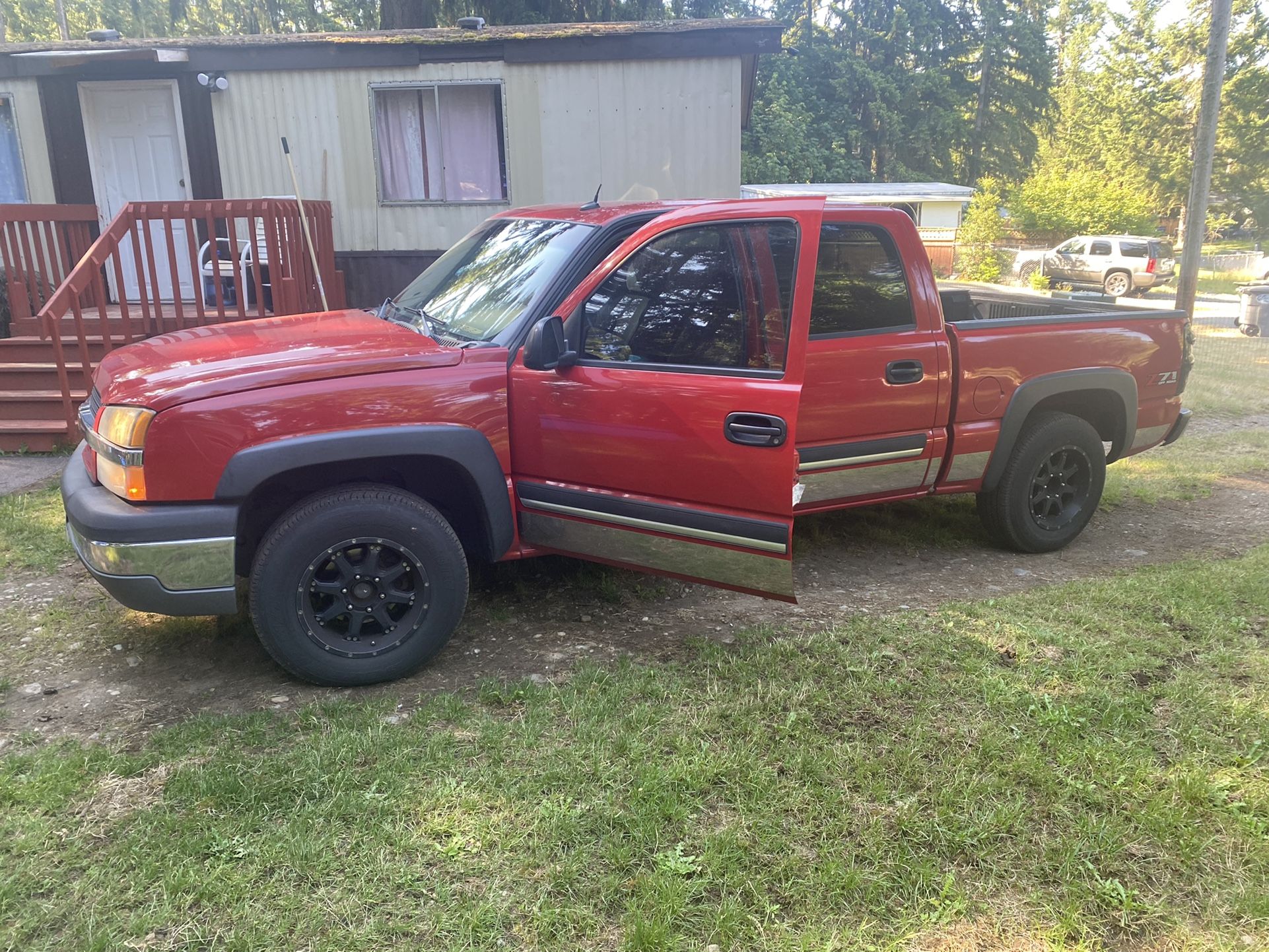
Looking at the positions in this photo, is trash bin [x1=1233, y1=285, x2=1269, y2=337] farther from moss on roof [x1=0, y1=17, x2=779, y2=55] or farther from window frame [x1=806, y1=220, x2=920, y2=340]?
window frame [x1=806, y1=220, x2=920, y2=340]

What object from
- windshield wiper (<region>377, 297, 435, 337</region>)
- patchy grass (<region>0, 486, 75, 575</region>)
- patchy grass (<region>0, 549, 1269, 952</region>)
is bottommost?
patchy grass (<region>0, 549, 1269, 952</region>)

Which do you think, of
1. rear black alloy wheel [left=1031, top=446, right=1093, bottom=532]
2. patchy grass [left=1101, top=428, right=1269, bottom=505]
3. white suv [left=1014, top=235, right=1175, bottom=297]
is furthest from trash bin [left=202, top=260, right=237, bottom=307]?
white suv [left=1014, top=235, right=1175, bottom=297]

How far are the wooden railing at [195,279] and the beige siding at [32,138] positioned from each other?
1457mm

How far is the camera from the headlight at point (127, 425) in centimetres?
324

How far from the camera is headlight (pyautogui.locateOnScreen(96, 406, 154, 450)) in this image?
3244 mm

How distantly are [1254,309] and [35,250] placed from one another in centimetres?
1868

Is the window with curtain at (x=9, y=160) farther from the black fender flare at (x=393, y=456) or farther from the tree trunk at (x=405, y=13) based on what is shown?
the black fender flare at (x=393, y=456)

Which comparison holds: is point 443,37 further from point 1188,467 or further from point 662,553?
point 1188,467

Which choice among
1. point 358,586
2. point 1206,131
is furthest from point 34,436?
point 1206,131

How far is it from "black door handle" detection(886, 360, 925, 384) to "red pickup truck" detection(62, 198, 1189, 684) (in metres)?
0.06

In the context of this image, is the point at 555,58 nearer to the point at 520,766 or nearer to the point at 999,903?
the point at 520,766

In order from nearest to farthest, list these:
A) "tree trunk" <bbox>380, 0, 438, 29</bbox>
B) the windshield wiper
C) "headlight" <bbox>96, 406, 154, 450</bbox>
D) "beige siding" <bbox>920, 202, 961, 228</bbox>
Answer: "headlight" <bbox>96, 406, 154, 450</bbox>, the windshield wiper, "tree trunk" <bbox>380, 0, 438, 29</bbox>, "beige siding" <bbox>920, 202, 961, 228</bbox>

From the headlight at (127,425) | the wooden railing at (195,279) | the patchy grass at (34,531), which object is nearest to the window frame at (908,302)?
the headlight at (127,425)

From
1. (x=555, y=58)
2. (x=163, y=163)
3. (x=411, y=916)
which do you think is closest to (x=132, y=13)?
(x=163, y=163)
